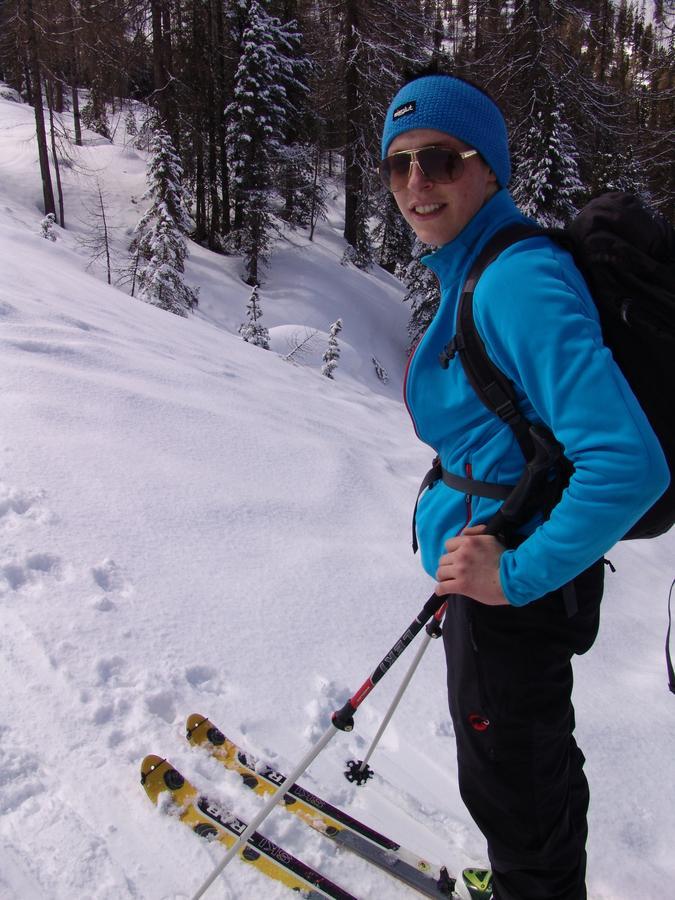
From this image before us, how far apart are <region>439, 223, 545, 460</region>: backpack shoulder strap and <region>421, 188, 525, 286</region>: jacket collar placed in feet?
0.26

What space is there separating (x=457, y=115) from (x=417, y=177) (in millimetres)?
177

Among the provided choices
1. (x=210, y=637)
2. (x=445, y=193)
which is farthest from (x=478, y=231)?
(x=210, y=637)

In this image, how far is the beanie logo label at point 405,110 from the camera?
5.24 feet

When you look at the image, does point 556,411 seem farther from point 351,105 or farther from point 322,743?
point 351,105

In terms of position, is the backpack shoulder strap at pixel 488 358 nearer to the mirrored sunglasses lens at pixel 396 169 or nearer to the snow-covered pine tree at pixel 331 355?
the mirrored sunglasses lens at pixel 396 169

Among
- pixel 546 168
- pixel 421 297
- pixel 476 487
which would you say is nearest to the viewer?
pixel 476 487

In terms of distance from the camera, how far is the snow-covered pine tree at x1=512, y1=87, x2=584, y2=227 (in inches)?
733

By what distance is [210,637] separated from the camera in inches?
115

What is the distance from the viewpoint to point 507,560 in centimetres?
139

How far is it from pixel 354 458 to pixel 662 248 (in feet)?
14.0

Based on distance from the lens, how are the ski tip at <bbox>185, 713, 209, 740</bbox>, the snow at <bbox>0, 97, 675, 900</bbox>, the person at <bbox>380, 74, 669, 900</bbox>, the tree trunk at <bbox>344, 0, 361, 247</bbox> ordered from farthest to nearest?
1. the tree trunk at <bbox>344, 0, 361, 247</bbox>
2. the ski tip at <bbox>185, 713, 209, 740</bbox>
3. the snow at <bbox>0, 97, 675, 900</bbox>
4. the person at <bbox>380, 74, 669, 900</bbox>

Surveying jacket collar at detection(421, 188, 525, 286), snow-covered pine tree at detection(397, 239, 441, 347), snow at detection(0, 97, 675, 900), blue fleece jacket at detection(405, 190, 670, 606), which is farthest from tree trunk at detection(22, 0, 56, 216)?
blue fleece jacket at detection(405, 190, 670, 606)

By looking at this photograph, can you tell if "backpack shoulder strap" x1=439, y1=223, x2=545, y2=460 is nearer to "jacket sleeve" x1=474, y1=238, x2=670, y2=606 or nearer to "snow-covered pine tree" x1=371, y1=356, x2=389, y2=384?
"jacket sleeve" x1=474, y1=238, x2=670, y2=606

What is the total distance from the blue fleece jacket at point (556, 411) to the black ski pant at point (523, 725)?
20 cm
